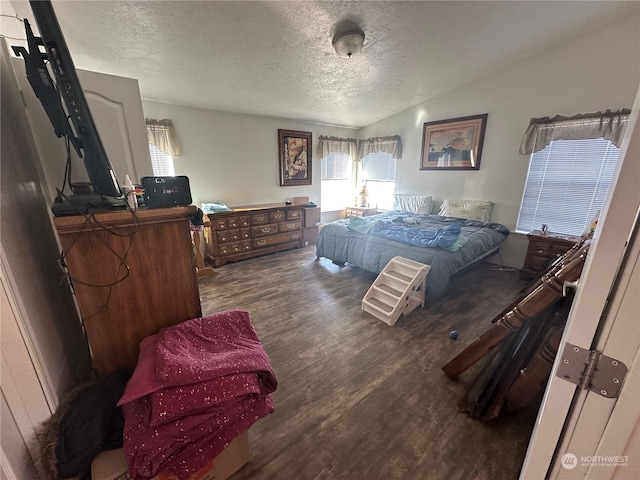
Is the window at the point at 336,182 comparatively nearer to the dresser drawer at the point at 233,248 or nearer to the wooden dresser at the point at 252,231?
the wooden dresser at the point at 252,231

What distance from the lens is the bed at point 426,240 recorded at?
8.55 feet

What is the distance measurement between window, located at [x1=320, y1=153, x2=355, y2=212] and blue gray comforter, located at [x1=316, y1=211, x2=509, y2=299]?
1.90 m

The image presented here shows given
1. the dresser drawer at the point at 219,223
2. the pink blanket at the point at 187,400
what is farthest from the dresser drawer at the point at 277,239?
the pink blanket at the point at 187,400

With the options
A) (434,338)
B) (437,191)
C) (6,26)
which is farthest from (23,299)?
(437,191)

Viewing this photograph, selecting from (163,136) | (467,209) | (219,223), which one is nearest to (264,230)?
(219,223)

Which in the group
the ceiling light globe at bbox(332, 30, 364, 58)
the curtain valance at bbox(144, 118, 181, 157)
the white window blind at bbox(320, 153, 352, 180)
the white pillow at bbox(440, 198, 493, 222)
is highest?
the ceiling light globe at bbox(332, 30, 364, 58)

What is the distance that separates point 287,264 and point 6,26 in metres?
3.12

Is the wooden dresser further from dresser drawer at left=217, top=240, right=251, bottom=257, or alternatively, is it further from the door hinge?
the door hinge

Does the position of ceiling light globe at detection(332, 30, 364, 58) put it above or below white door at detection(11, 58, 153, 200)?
above

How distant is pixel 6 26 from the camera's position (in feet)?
4.81

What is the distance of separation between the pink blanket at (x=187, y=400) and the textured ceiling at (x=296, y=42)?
2104mm

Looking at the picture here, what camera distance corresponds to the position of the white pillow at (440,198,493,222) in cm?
378

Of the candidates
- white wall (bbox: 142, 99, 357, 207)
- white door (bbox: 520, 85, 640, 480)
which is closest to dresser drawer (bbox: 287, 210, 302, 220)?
white wall (bbox: 142, 99, 357, 207)

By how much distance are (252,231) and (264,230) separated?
20cm
